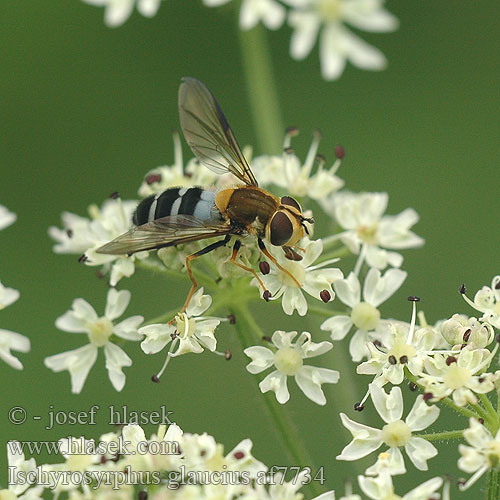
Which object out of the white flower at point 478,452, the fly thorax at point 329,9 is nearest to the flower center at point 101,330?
the white flower at point 478,452

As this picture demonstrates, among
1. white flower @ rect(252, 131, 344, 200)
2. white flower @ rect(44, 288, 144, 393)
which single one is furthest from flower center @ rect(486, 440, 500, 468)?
white flower @ rect(252, 131, 344, 200)

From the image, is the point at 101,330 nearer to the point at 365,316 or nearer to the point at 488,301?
the point at 365,316

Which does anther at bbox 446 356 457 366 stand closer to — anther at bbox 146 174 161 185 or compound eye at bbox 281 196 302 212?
compound eye at bbox 281 196 302 212

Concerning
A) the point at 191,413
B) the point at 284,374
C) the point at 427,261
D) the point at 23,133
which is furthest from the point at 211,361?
the point at 284,374

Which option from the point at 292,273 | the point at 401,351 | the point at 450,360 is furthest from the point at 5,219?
the point at 450,360

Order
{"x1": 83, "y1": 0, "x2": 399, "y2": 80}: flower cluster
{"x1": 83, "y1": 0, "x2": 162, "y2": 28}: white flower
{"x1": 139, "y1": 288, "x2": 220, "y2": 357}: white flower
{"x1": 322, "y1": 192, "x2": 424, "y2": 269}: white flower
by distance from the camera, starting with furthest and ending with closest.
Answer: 1. {"x1": 83, "y1": 0, "x2": 399, "y2": 80}: flower cluster
2. {"x1": 83, "y1": 0, "x2": 162, "y2": 28}: white flower
3. {"x1": 322, "y1": 192, "x2": 424, "y2": 269}: white flower
4. {"x1": 139, "y1": 288, "x2": 220, "y2": 357}: white flower

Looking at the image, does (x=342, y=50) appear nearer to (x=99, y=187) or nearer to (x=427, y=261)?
(x=427, y=261)
